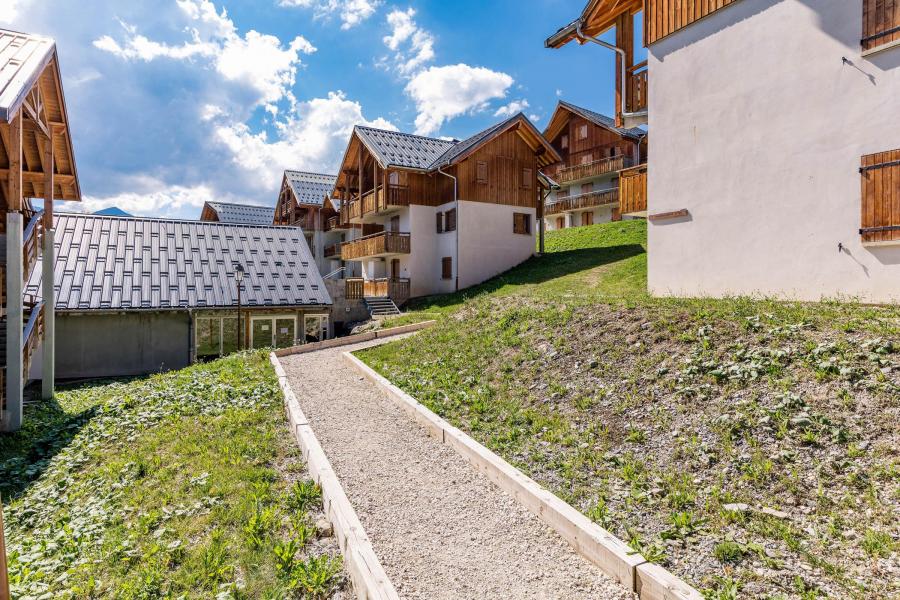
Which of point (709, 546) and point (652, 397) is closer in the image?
point (709, 546)

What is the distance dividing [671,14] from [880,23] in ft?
17.0

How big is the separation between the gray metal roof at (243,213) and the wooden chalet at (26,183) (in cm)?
3217

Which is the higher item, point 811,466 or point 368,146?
point 368,146

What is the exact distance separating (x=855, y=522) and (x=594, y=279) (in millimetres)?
→ 17212

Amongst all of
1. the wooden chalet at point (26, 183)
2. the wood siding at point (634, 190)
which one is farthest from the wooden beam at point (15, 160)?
the wood siding at point (634, 190)

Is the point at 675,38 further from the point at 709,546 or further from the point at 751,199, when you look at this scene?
the point at 709,546

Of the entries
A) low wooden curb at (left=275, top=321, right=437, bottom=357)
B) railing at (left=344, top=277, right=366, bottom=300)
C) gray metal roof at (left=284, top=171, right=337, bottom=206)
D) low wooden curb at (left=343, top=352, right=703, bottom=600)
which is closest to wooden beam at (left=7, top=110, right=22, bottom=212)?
low wooden curb at (left=275, top=321, right=437, bottom=357)

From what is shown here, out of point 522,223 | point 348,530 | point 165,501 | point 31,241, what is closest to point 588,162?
point 522,223

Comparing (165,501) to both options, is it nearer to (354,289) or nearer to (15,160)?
(15,160)

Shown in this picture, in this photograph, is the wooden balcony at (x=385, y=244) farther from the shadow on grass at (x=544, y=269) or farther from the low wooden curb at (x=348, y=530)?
the low wooden curb at (x=348, y=530)

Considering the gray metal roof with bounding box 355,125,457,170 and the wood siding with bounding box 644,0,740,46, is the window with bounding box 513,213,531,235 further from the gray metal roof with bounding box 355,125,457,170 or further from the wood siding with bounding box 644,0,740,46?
the wood siding with bounding box 644,0,740,46

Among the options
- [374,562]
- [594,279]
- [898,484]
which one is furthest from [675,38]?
[374,562]

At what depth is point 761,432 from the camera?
6105 millimetres

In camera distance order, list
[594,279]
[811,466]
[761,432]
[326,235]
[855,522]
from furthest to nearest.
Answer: [326,235], [594,279], [761,432], [811,466], [855,522]
